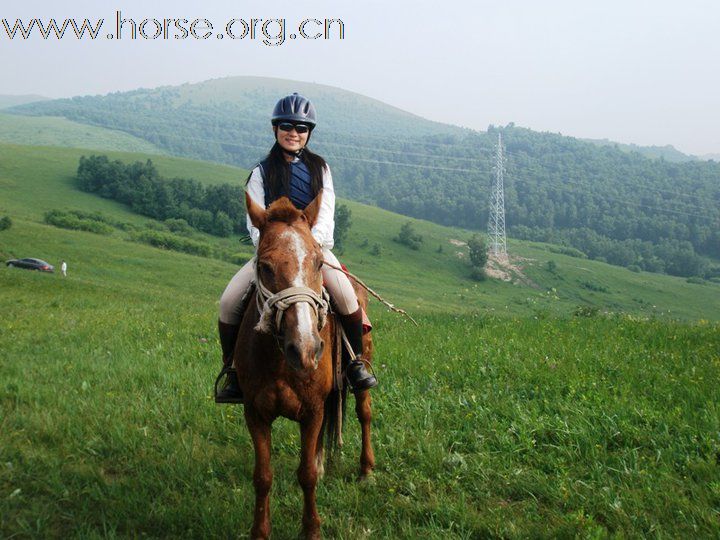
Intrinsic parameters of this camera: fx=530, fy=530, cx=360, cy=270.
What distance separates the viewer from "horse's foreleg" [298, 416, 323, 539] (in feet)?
15.0

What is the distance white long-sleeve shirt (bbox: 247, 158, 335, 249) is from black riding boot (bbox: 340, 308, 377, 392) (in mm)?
804

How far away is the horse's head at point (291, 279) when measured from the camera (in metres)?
3.61

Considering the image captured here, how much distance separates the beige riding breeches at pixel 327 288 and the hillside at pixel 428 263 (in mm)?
62419

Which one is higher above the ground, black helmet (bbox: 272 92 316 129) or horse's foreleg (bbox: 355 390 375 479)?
black helmet (bbox: 272 92 316 129)

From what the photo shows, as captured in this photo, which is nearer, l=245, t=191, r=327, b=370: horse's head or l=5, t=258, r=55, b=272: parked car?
l=245, t=191, r=327, b=370: horse's head

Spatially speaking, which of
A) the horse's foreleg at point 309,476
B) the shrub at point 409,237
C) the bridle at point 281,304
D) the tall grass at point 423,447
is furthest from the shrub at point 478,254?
the bridle at point 281,304

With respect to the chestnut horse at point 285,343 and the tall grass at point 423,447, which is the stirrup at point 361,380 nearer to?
the chestnut horse at point 285,343

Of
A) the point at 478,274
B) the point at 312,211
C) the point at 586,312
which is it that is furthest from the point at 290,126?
the point at 478,274

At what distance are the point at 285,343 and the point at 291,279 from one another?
1.66 feet

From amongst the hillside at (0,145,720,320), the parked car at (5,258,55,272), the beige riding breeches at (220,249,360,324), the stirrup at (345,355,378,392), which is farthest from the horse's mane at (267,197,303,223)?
the hillside at (0,145,720,320)

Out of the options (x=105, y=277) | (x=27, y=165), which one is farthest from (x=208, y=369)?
(x=27, y=165)

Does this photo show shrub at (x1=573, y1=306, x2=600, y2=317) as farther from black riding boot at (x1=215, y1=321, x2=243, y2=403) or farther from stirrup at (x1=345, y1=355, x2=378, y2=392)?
black riding boot at (x1=215, y1=321, x2=243, y2=403)

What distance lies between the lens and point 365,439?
588 centimetres

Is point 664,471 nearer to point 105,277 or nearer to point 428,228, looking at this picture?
point 105,277
